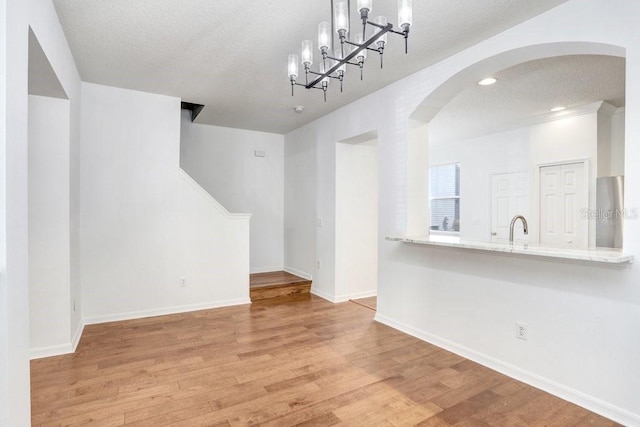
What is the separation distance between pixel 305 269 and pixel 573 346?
145 inches

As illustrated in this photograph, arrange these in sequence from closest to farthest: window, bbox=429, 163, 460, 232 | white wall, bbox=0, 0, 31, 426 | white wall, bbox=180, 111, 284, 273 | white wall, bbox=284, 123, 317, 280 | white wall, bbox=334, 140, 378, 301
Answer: white wall, bbox=0, 0, 31, 426, white wall, bbox=334, 140, 378, 301, white wall, bbox=284, 123, 317, 280, white wall, bbox=180, 111, 284, 273, window, bbox=429, 163, 460, 232

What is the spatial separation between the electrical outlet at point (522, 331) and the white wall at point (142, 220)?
10.8ft

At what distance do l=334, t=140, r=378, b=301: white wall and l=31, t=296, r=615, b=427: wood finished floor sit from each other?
48.2 inches

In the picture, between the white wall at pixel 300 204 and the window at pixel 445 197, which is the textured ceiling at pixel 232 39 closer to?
the white wall at pixel 300 204

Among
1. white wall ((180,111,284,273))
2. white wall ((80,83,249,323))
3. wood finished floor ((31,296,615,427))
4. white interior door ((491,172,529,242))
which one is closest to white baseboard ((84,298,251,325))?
white wall ((80,83,249,323))

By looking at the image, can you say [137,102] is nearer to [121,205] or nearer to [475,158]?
[121,205]

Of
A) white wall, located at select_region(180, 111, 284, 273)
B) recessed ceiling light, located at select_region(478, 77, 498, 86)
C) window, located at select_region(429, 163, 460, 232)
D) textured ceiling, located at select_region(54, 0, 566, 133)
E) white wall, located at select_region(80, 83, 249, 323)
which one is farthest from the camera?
window, located at select_region(429, 163, 460, 232)

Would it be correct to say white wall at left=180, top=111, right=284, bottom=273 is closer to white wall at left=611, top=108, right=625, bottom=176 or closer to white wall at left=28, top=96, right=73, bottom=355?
white wall at left=28, top=96, right=73, bottom=355

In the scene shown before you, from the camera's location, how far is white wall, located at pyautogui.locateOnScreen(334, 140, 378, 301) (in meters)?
4.70

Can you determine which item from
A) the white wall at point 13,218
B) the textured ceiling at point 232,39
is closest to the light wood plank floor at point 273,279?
the textured ceiling at point 232,39

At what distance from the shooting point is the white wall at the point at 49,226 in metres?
2.81

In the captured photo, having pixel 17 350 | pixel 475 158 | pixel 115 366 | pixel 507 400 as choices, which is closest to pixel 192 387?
pixel 115 366

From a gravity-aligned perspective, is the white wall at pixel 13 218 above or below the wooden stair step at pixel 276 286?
above

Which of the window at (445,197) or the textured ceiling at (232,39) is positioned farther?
the window at (445,197)
